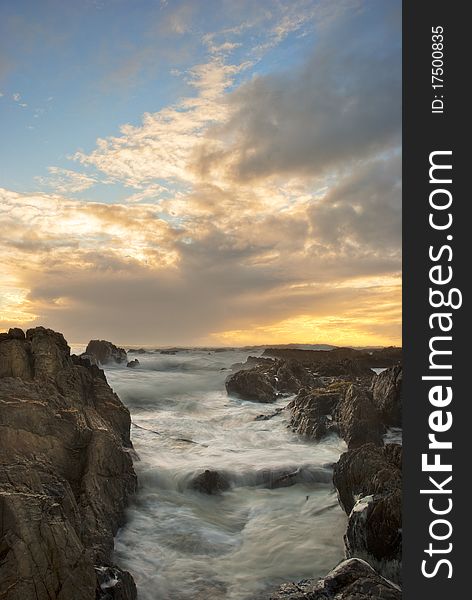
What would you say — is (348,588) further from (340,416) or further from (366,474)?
(340,416)

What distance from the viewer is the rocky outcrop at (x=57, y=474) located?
5.85 metres

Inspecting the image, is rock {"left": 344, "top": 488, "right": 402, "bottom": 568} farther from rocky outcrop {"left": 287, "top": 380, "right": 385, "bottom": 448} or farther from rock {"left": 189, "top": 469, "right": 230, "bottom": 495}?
rocky outcrop {"left": 287, "top": 380, "right": 385, "bottom": 448}

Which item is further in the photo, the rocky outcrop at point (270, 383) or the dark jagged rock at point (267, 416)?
the rocky outcrop at point (270, 383)

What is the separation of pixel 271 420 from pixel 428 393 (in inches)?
686

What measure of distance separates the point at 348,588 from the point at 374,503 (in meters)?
2.62

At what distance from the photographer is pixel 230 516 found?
11.7m

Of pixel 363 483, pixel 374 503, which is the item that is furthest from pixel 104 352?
pixel 374 503

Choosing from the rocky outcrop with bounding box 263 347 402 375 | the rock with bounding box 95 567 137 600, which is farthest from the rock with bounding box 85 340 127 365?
the rock with bounding box 95 567 137 600

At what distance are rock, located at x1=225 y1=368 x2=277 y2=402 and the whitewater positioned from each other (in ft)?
21.6

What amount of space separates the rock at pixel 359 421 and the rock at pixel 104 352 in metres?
36.0

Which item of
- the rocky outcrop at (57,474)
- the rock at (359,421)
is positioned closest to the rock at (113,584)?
the rocky outcrop at (57,474)

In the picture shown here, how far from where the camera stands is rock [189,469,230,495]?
1310 cm

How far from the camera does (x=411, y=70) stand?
18.7 feet

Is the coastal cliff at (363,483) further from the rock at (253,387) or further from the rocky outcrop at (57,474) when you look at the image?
the rock at (253,387)
